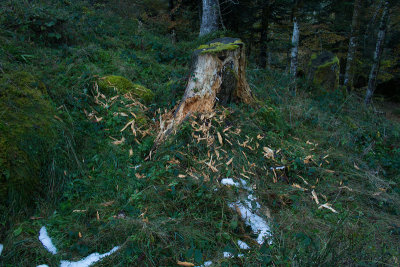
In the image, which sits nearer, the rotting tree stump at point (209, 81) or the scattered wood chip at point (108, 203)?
the scattered wood chip at point (108, 203)

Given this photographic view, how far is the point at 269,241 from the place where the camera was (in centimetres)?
264

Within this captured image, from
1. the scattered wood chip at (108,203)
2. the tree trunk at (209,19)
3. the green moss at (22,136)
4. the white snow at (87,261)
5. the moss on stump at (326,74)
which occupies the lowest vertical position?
the moss on stump at (326,74)

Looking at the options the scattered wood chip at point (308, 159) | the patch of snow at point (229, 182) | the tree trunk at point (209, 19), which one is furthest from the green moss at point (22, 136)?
the tree trunk at point (209, 19)

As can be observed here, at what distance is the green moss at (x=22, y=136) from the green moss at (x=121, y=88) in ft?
3.91

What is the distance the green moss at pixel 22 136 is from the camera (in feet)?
9.20

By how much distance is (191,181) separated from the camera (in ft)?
10.8

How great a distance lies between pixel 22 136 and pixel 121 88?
85.7 inches

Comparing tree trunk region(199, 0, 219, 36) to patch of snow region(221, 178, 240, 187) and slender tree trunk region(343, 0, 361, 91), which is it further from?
patch of snow region(221, 178, 240, 187)

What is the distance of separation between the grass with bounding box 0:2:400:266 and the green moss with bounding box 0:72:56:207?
198 mm

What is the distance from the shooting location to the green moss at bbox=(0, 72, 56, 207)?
2.80 metres

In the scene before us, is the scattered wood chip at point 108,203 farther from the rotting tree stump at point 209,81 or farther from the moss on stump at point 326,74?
the moss on stump at point 326,74

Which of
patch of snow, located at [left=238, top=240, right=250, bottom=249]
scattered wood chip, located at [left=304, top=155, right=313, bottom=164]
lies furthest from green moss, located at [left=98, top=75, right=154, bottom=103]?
patch of snow, located at [left=238, top=240, right=250, bottom=249]

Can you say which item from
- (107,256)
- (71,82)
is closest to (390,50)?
(71,82)

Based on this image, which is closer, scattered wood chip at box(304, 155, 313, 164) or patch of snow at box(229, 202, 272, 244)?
patch of snow at box(229, 202, 272, 244)
